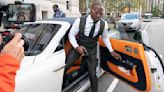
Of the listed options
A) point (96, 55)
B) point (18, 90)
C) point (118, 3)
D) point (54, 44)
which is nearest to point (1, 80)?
point (18, 90)

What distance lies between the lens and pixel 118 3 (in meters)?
52.7

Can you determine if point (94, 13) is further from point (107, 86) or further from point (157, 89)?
point (107, 86)

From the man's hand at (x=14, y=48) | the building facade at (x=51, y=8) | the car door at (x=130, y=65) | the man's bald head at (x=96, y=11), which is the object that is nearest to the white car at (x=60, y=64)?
the car door at (x=130, y=65)

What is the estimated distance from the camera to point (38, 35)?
4.66 metres

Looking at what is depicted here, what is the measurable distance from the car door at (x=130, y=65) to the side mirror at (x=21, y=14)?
1838 mm

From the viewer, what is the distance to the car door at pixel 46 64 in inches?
139

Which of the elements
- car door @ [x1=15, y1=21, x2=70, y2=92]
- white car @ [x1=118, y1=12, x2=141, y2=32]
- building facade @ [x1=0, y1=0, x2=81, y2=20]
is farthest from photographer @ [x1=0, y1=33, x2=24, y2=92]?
building facade @ [x1=0, y1=0, x2=81, y2=20]

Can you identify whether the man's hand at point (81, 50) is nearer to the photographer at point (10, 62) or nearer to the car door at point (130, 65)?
the car door at point (130, 65)

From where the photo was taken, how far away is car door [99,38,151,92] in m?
4.04

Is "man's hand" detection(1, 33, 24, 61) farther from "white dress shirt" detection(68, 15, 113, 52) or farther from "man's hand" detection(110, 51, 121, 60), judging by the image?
"white dress shirt" detection(68, 15, 113, 52)

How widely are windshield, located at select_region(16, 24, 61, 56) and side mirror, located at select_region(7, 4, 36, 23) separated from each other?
5.29ft

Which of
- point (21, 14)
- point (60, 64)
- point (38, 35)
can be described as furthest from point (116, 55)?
point (21, 14)

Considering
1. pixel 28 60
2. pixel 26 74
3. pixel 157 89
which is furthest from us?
pixel 157 89

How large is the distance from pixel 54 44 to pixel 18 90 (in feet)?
3.98
